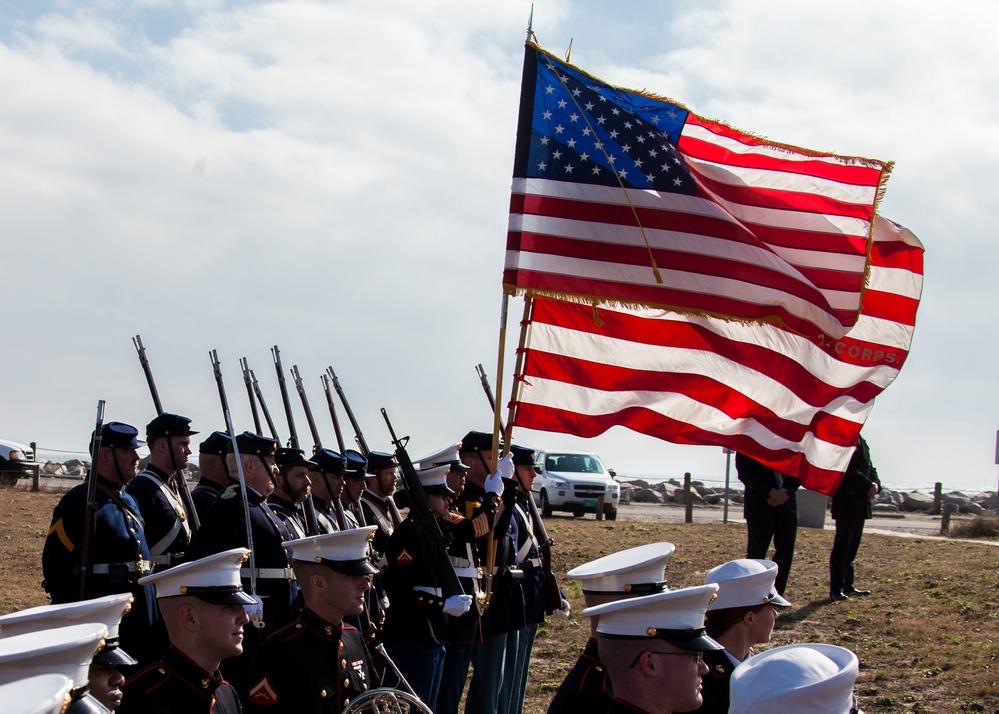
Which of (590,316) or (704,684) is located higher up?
(590,316)

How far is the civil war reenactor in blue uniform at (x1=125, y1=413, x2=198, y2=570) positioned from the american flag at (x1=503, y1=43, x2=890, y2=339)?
238 centimetres

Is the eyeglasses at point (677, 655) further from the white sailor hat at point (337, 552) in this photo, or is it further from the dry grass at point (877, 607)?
the dry grass at point (877, 607)

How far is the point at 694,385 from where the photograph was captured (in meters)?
8.15

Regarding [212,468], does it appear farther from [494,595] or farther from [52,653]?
[52,653]

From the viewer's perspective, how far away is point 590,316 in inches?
319

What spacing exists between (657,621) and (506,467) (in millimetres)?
3572

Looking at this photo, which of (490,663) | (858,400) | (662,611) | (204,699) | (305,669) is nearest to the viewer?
(662,611)

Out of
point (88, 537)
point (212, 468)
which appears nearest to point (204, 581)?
point (88, 537)

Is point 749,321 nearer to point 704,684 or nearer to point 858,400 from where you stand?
point 858,400

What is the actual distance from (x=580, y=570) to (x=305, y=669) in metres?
1.27

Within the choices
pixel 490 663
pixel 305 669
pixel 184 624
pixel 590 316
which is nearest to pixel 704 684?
pixel 305 669

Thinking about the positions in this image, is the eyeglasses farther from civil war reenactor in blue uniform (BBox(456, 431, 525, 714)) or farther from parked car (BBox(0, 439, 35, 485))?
parked car (BBox(0, 439, 35, 485))

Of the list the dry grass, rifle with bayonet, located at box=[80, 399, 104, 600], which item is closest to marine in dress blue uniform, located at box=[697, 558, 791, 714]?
rifle with bayonet, located at box=[80, 399, 104, 600]

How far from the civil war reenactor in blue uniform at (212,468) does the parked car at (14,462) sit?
17.6 m
